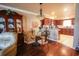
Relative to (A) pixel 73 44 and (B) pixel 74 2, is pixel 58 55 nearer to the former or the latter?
(A) pixel 73 44

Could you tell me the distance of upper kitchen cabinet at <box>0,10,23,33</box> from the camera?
1.84 meters

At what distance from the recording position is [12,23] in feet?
6.13

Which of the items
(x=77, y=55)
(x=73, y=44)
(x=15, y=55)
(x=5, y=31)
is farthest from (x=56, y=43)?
(x=5, y=31)

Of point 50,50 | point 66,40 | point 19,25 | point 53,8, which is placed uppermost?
point 53,8

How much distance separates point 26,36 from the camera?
1.89 metres

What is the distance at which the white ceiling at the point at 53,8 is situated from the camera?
1.85m

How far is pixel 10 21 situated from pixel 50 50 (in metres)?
0.76

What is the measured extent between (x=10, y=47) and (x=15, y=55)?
6.2 inches

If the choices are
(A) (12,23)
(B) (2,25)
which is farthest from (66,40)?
(B) (2,25)

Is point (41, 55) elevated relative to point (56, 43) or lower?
lower

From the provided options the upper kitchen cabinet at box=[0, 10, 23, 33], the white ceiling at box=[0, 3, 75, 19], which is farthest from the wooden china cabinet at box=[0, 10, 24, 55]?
the white ceiling at box=[0, 3, 75, 19]

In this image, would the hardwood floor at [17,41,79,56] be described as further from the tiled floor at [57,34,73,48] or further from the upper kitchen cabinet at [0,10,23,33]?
the upper kitchen cabinet at [0,10,23,33]

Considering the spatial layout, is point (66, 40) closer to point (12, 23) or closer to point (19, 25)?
point (19, 25)

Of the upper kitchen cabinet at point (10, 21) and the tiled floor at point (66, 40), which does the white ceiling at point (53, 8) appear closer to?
the upper kitchen cabinet at point (10, 21)
